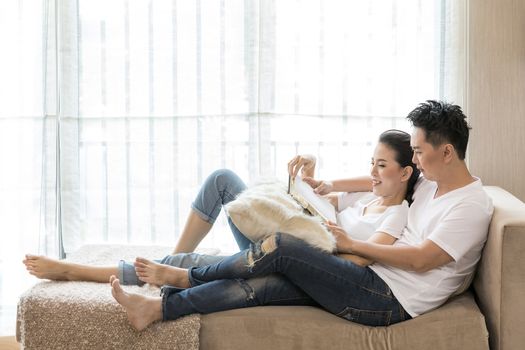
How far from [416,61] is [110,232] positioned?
5.52 ft

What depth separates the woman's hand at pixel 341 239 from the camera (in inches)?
84.4

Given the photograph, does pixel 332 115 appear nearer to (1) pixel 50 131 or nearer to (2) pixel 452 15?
(2) pixel 452 15

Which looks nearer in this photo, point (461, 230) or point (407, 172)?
point (461, 230)

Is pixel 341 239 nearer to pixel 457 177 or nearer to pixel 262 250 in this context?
pixel 262 250

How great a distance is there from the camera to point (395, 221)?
2.23 m

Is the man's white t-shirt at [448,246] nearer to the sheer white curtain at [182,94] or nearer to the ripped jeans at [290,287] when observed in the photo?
the ripped jeans at [290,287]

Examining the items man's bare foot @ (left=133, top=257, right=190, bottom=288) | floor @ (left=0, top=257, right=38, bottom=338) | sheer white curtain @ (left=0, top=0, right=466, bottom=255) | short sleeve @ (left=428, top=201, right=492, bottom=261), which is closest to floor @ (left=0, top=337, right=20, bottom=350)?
floor @ (left=0, top=257, right=38, bottom=338)

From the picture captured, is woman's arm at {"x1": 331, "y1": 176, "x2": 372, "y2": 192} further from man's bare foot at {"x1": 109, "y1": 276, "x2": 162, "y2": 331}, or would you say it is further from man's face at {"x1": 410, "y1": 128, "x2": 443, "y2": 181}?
man's bare foot at {"x1": 109, "y1": 276, "x2": 162, "y2": 331}

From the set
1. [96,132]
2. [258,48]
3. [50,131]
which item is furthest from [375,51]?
[50,131]

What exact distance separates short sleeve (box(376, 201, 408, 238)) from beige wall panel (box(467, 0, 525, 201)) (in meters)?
0.84

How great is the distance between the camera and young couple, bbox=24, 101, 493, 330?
2062 mm

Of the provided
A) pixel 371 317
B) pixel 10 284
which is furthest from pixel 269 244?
pixel 10 284

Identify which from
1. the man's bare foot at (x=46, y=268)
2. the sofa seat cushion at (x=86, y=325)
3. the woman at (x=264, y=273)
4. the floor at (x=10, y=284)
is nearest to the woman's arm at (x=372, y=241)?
the woman at (x=264, y=273)

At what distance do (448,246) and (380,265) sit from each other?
235 millimetres
